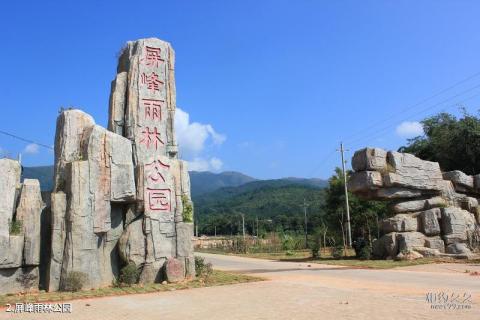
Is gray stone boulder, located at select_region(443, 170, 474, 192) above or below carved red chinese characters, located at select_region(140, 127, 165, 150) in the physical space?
below

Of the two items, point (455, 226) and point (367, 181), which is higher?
point (367, 181)

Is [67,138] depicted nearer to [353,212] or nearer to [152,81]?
[152,81]

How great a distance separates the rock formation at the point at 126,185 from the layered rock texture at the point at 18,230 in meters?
0.47

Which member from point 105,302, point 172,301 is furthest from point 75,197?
point 172,301

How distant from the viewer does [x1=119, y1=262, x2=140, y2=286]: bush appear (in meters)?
11.0

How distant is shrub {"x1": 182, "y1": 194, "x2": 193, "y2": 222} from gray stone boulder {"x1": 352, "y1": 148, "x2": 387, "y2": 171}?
9132mm

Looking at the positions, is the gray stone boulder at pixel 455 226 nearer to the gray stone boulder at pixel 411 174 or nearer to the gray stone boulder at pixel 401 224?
the gray stone boulder at pixel 401 224

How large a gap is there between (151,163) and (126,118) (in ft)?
5.30

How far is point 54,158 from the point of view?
11.8 m

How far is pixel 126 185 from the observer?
11383mm

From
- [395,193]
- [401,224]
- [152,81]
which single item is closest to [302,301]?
[152,81]

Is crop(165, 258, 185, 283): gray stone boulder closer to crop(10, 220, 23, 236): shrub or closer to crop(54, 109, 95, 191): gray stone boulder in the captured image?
crop(54, 109, 95, 191): gray stone boulder

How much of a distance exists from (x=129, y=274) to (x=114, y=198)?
1.88m

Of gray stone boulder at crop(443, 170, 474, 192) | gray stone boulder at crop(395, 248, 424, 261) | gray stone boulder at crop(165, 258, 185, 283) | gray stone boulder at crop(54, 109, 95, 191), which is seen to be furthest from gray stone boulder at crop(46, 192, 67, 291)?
gray stone boulder at crop(443, 170, 474, 192)
